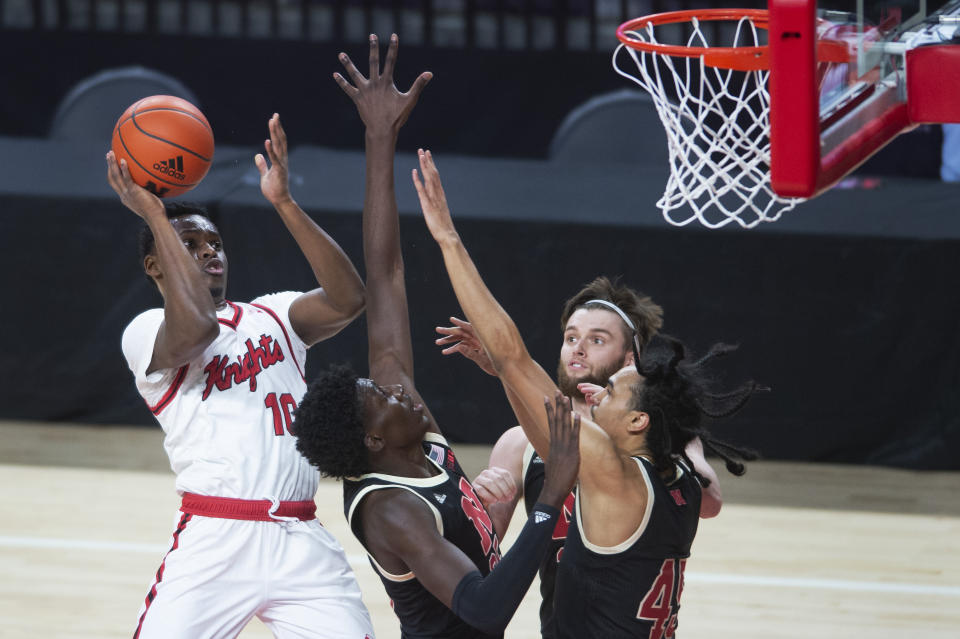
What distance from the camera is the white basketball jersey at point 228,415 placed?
3779 millimetres

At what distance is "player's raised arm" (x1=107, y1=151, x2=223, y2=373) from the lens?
359cm

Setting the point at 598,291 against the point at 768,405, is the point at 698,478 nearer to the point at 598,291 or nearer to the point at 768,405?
the point at 598,291

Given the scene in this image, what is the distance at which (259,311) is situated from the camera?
4.10 meters

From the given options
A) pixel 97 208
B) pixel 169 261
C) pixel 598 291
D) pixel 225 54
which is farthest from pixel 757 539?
pixel 225 54

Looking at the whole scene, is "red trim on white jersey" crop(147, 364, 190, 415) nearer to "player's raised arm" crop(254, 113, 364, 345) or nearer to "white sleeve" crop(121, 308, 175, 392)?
"white sleeve" crop(121, 308, 175, 392)

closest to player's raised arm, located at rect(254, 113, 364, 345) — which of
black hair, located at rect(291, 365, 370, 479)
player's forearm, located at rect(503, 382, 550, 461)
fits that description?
black hair, located at rect(291, 365, 370, 479)

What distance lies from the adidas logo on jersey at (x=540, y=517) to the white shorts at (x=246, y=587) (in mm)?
880

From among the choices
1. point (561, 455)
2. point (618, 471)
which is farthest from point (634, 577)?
point (561, 455)

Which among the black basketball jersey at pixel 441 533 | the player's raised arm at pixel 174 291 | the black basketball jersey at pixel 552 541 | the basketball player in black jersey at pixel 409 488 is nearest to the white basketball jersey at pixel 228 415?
the player's raised arm at pixel 174 291

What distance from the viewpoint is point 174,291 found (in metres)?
3.59

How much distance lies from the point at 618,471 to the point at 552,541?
2.50 feet

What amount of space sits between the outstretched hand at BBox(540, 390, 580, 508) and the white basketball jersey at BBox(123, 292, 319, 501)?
1059 mm

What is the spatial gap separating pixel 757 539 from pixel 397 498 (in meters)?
3.84

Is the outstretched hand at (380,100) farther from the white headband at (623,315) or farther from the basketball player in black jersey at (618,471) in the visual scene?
the white headband at (623,315)
